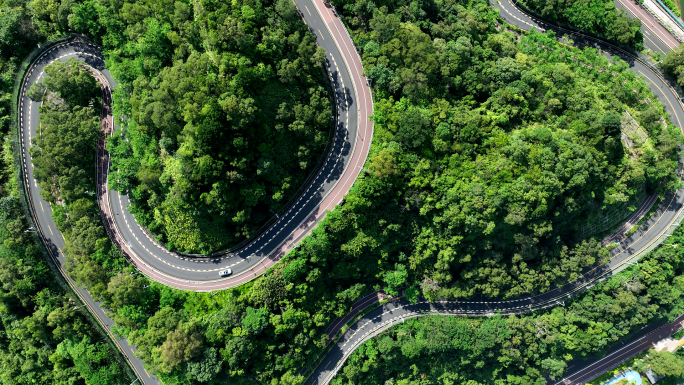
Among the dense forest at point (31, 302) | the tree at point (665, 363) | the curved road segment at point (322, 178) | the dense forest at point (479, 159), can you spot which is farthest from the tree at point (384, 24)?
the tree at point (665, 363)

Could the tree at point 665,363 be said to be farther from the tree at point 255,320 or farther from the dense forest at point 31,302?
the dense forest at point 31,302

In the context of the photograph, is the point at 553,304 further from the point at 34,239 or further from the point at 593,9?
the point at 34,239

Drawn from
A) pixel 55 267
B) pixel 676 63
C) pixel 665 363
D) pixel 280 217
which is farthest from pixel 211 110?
pixel 665 363

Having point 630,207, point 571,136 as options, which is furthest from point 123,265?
point 630,207

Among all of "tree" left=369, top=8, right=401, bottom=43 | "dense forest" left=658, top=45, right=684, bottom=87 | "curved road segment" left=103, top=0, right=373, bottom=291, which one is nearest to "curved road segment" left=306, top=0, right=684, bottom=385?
"dense forest" left=658, top=45, right=684, bottom=87

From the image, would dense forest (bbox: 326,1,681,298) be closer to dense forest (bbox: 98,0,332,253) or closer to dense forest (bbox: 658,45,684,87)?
dense forest (bbox: 658,45,684,87)

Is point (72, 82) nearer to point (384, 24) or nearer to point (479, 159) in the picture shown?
point (384, 24)
